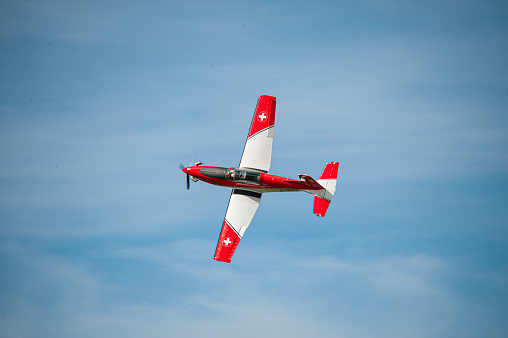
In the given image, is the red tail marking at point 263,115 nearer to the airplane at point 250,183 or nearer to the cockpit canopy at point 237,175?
the airplane at point 250,183

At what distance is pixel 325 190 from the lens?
2016 inches

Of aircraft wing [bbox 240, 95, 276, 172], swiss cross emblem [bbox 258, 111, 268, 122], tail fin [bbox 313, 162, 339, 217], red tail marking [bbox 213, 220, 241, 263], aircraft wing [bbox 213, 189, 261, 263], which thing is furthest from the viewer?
swiss cross emblem [bbox 258, 111, 268, 122]

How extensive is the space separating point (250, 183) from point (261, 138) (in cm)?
448

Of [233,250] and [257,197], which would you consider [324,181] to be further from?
[233,250]

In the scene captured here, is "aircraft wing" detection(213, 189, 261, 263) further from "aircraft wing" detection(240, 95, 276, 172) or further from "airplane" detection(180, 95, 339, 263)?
"aircraft wing" detection(240, 95, 276, 172)

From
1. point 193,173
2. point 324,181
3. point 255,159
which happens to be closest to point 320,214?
point 324,181

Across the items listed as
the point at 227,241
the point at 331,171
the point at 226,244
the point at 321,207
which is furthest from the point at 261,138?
the point at 226,244

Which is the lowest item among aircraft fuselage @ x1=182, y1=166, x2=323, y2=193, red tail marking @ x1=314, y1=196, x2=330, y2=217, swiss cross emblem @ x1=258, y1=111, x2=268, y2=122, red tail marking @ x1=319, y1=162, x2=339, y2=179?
red tail marking @ x1=314, y1=196, x2=330, y2=217

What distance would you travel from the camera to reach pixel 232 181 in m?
51.8

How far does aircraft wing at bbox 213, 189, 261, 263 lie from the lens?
5006cm

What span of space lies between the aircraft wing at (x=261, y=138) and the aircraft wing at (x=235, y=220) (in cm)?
275

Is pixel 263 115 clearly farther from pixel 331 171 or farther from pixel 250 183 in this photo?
pixel 331 171

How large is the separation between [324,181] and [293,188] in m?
2.84

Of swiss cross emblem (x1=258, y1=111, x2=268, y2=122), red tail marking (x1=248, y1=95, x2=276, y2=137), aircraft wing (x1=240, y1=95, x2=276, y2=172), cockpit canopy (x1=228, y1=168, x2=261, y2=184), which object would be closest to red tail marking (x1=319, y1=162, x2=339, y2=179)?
aircraft wing (x1=240, y1=95, x2=276, y2=172)
